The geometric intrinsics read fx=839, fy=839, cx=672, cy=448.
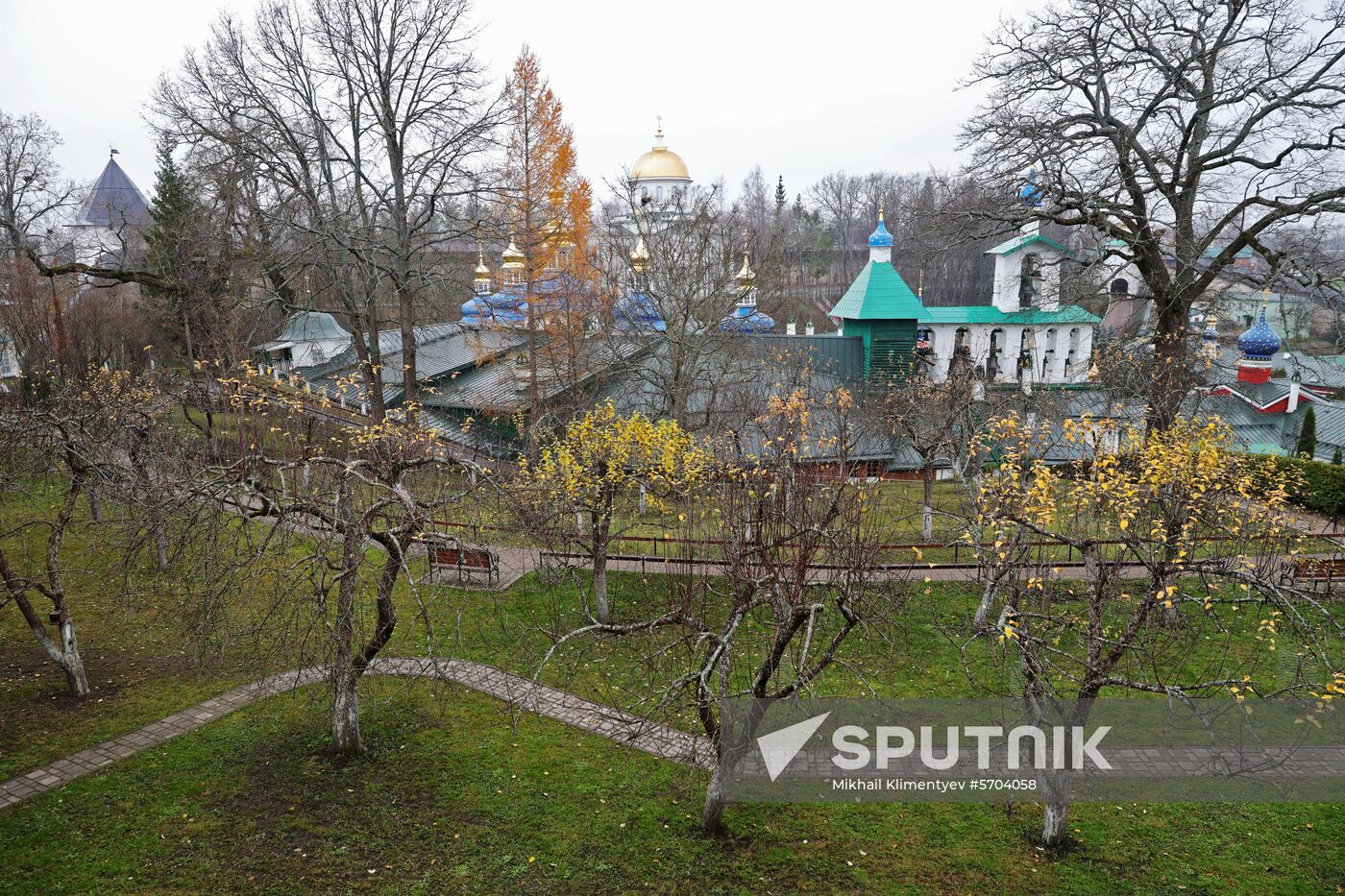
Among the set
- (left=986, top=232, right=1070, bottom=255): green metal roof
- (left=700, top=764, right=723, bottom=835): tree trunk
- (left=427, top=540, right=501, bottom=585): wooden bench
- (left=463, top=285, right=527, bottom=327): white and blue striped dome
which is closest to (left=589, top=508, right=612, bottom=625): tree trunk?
(left=427, top=540, right=501, bottom=585): wooden bench

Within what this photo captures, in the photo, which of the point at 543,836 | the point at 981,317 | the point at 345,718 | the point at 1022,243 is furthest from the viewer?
the point at 981,317

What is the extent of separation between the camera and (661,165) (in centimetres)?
4412

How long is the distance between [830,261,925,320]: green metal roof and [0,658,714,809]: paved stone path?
64.5ft

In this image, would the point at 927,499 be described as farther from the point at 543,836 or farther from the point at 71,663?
the point at 71,663

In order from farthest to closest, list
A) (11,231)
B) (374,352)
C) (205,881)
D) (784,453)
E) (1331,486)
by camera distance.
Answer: (11,231) → (374,352) → (1331,486) → (784,453) → (205,881)

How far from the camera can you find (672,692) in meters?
6.94

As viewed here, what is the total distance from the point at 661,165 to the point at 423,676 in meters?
39.7

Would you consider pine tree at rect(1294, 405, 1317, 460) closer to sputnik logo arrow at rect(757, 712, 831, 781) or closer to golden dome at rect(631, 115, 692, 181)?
sputnik logo arrow at rect(757, 712, 831, 781)

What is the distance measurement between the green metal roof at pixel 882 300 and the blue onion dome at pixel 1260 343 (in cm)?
1191

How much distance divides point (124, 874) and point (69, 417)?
547cm

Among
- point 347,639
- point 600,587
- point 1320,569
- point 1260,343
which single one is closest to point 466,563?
point 600,587

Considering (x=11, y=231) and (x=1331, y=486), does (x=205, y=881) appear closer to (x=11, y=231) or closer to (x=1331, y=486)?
(x=1331, y=486)

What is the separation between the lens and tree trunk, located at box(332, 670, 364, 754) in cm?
861

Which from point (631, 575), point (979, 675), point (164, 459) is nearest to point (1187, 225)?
point (979, 675)
